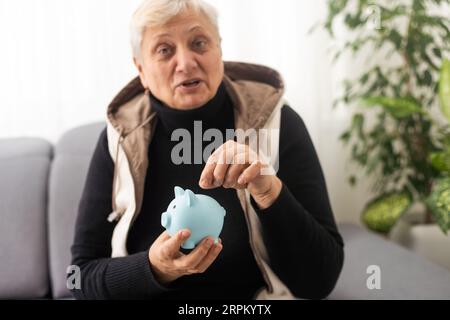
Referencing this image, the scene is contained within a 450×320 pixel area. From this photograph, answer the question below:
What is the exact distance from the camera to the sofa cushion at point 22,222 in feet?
2.79

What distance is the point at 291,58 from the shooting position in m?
0.83

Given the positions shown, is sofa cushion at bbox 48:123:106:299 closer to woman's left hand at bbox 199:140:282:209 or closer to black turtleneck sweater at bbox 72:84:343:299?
black turtleneck sweater at bbox 72:84:343:299

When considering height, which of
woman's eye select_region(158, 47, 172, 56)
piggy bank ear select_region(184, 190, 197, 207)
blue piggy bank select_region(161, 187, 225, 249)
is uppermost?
woman's eye select_region(158, 47, 172, 56)

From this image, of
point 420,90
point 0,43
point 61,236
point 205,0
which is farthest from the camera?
point 420,90

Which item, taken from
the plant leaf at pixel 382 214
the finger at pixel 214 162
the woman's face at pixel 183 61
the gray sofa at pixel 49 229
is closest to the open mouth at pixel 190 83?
the woman's face at pixel 183 61

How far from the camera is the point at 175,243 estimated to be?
1.75ft

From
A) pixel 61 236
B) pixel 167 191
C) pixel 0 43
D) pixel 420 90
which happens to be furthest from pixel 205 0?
pixel 420 90

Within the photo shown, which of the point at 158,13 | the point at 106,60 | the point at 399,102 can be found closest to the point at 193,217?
the point at 158,13

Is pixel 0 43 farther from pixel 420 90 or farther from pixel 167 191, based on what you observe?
pixel 420 90

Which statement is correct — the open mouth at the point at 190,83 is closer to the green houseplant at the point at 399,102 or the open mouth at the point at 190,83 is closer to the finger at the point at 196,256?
the finger at the point at 196,256

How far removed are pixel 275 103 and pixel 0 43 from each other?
45 cm

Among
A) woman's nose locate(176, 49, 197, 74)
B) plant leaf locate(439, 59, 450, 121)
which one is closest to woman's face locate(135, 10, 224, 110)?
woman's nose locate(176, 49, 197, 74)

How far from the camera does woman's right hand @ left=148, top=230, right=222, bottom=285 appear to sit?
0.53 metres

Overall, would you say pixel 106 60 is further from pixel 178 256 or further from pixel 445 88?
pixel 445 88
